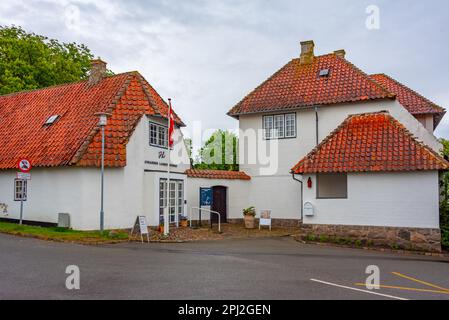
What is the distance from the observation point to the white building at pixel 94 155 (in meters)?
19.0

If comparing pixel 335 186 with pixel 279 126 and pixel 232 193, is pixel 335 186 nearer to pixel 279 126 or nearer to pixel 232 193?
pixel 279 126

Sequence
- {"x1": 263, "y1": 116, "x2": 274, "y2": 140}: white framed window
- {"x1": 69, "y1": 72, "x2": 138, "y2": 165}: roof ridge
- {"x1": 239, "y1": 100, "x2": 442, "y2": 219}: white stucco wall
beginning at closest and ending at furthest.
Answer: {"x1": 69, "y1": 72, "x2": 138, "y2": 165}: roof ridge
{"x1": 239, "y1": 100, "x2": 442, "y2": 219}: white stucco wall
{"x1": 263, "y1": 116, "x2": 274, "y2": 140}: white framed window

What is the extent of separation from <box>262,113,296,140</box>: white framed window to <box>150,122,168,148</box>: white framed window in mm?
6336

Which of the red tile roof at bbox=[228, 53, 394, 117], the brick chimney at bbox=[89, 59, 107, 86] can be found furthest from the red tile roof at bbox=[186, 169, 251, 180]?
the brick chimney at bbox=[89, 59, 107, 86]

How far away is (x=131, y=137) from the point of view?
2041cm

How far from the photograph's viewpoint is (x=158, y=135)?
2227 centimetres

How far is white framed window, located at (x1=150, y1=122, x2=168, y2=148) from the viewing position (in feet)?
71.7

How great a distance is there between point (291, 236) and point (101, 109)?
35.4 ft

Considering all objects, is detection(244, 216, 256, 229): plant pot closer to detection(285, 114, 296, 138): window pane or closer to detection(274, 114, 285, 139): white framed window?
detection(274, 114, 285, 139): white framed window

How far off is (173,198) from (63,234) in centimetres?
616

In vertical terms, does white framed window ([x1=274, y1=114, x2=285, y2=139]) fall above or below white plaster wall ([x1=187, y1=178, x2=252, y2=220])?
above

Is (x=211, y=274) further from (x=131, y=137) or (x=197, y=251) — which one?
(x=131, y=137)
